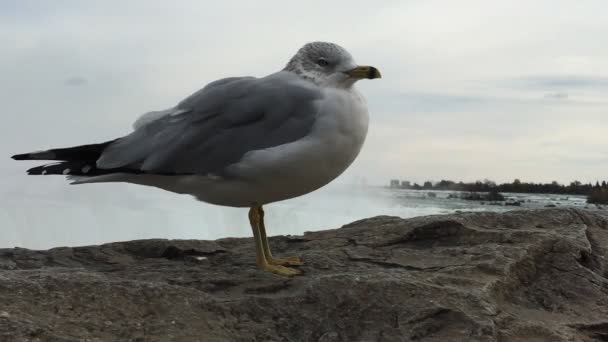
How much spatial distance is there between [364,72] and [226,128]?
1.14m

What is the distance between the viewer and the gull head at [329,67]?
536 centimetres

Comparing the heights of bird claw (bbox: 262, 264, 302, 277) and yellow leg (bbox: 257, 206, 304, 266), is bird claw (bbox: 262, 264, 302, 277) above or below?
below

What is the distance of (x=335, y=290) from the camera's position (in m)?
4.76

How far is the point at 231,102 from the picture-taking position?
5309mm

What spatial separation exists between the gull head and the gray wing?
16 centimetres

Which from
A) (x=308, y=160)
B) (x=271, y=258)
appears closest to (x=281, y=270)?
(x=271, y=258)

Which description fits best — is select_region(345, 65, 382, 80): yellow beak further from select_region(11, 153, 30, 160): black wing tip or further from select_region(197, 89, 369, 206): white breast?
select_region(11, 153, 30, 160): black wing tip

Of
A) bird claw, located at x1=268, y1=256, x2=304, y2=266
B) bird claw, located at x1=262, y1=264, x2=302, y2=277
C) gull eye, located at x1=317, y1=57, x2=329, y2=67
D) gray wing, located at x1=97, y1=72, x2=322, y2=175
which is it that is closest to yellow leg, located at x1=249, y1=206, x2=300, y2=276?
bird claw, located at x1=262, y1=264, x2=302, y2=277

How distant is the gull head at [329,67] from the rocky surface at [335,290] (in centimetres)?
150

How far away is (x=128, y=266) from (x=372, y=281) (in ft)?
7.15

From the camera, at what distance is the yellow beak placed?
17.5ft

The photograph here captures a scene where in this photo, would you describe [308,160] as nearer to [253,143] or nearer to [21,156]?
[253,143]

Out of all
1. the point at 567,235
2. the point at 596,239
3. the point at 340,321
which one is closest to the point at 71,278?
the point at 340,321

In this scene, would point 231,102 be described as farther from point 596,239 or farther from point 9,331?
point 596,239
